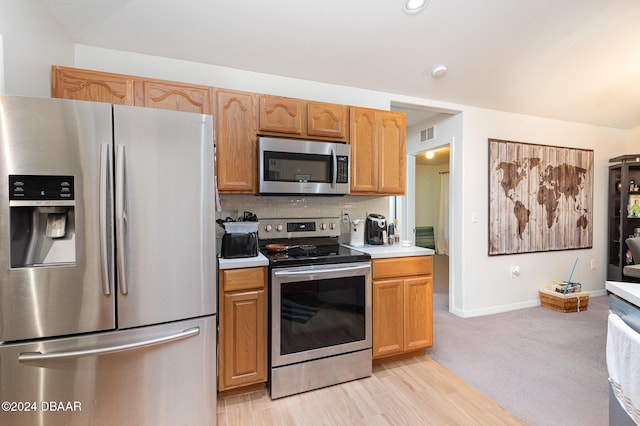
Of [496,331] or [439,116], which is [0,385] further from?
[439,116]

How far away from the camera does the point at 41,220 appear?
4.52ft

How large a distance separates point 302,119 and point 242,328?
1.62 metres

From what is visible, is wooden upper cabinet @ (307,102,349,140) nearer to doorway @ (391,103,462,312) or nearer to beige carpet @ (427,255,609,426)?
doorway @ (391,103,462,312)

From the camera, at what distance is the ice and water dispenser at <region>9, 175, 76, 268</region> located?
1250 millimetres

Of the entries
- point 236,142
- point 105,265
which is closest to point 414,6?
point 236,142

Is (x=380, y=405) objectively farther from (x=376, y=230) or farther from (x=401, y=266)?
(x=376, y=230)

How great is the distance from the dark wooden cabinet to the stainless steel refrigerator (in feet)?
17.2

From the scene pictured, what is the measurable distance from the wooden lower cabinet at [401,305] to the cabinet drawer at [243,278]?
86 cm

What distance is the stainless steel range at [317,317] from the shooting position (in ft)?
6.38

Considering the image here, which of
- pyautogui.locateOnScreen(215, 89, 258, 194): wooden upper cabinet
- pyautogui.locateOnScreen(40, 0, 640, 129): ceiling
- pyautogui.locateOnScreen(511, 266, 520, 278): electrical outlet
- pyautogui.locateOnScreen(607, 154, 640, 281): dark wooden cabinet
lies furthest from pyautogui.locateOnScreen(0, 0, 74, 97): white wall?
pyautogui.locateOnScreen(607, 154, 640, 281): dark wooden cabinet

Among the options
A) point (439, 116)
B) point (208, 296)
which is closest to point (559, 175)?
point (439, 116)

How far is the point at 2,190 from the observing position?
123 cm

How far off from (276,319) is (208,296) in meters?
0.53

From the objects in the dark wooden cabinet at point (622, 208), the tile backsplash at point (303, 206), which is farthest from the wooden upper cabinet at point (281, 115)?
the dark wooden cabinet at point (622, 208)
